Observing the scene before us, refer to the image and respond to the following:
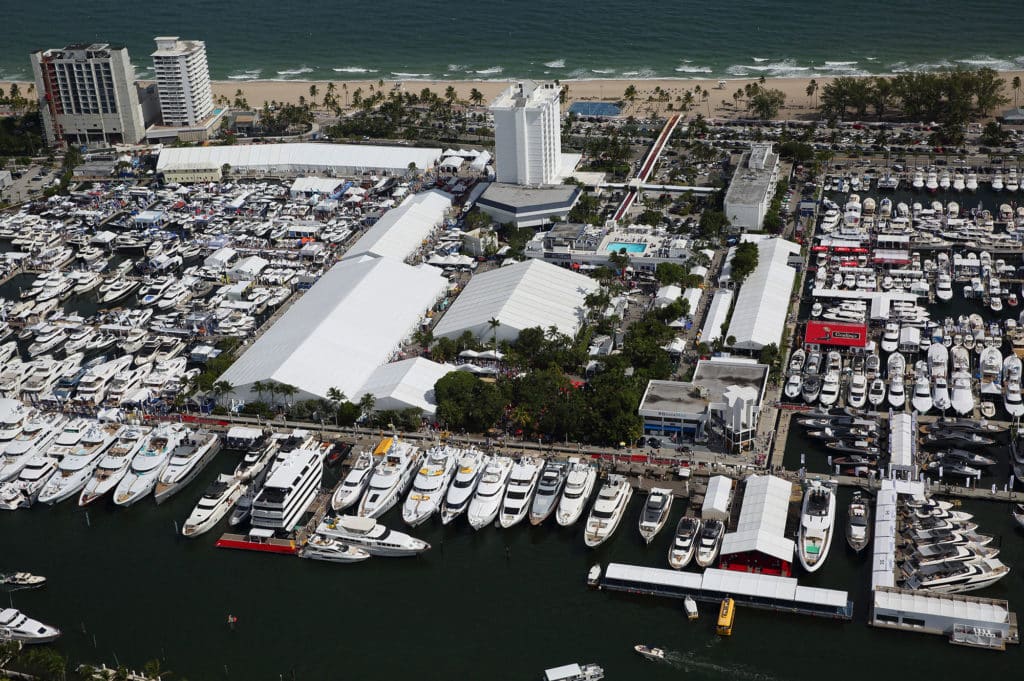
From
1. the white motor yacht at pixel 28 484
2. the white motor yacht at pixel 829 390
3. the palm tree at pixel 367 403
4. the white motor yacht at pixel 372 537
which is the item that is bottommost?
the white motor yacht at pixel 28 484

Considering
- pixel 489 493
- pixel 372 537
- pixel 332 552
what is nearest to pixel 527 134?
pixel 489 493

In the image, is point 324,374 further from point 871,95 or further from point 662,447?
point 871,95

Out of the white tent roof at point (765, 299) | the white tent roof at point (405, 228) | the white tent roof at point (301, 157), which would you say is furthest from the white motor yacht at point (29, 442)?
the white tent roof at point (301, 157)

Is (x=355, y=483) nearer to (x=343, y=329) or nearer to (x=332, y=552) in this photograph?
(x=332, y=552)

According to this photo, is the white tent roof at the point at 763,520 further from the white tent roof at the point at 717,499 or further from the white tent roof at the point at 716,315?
the white tent roof at the point at 716,315

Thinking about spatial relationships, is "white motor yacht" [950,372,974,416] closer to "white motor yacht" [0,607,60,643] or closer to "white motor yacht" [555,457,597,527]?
"white motor yacht" [555,457,597,527]

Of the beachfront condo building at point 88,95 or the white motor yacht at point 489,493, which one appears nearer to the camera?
the white motor yacht at point 489,493

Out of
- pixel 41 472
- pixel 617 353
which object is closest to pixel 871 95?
pixel 617 353
